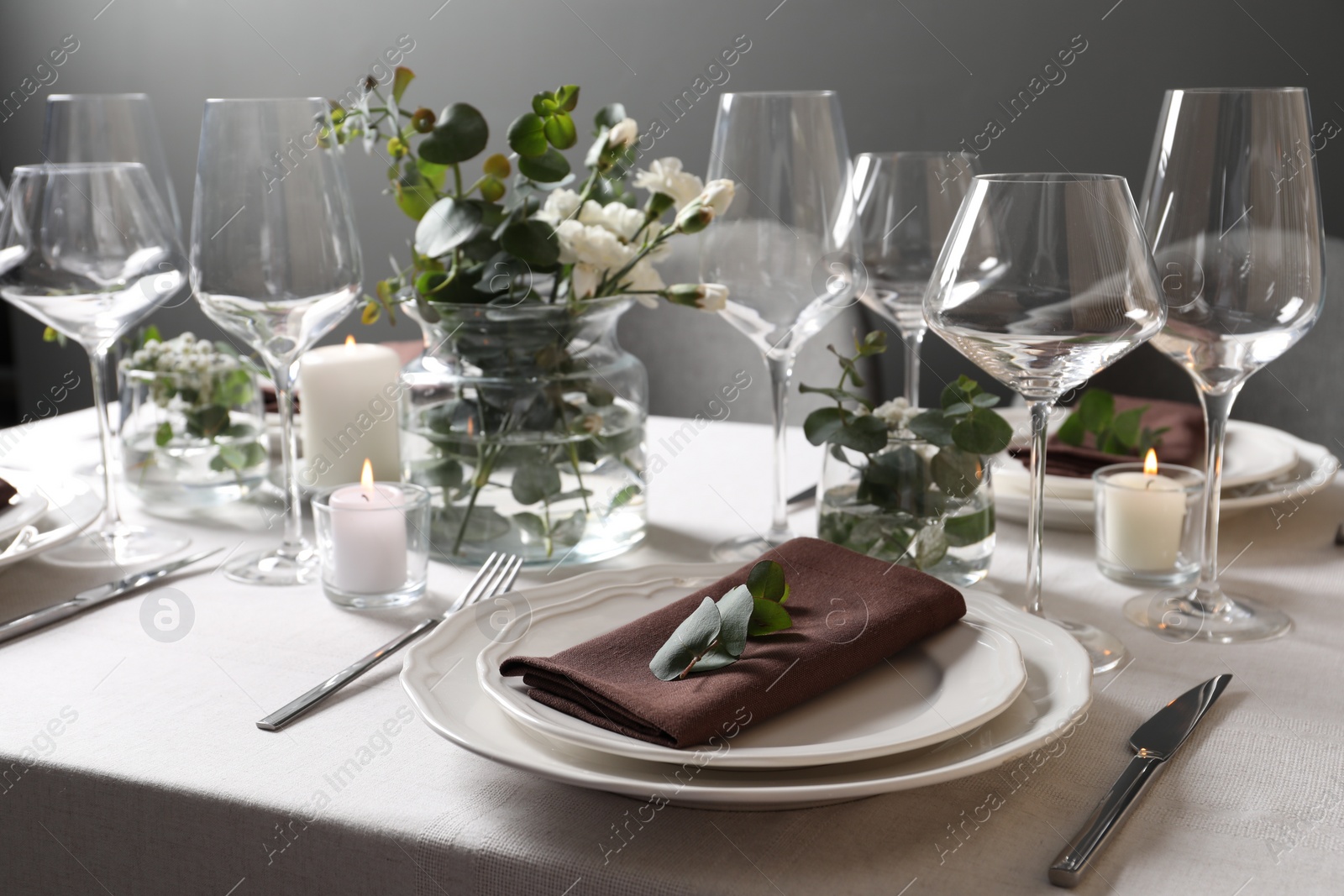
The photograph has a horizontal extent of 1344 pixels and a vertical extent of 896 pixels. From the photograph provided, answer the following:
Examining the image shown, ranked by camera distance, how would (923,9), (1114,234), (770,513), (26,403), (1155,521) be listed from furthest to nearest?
(26,403) → (923,9) → (770,513) → (1155,521) → (1114,234)

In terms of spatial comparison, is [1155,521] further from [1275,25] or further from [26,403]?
[26,403]

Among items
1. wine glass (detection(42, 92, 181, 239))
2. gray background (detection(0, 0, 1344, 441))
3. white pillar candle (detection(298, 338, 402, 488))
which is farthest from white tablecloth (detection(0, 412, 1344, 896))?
gray background (detection(0, 0, 1344, 441))

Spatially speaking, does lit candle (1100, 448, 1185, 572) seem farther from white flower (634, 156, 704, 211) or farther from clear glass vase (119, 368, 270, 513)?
clear glass vase (119, 368, 270, 513)

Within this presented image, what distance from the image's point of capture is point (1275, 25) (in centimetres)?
205

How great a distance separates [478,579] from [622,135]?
35cm

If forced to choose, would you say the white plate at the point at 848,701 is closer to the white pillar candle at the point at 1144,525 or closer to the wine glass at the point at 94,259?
the white pillar candle at the point at 1144,525

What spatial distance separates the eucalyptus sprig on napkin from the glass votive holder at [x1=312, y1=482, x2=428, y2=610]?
0.29m

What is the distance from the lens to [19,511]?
3.03 ft

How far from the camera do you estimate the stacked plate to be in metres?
1.01

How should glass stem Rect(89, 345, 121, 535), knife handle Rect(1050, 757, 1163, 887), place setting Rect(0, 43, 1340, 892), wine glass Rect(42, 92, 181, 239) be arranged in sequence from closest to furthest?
knife handle Rect(1050, 757, 1163, 887) → place setting Rect(0, 43, 1340, 892) → glass stem Rect(89, 345, 121, 535) → wine glass Rect(42, 92, 181, 239)

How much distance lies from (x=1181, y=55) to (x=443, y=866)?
82.5 inches

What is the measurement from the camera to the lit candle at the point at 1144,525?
0.90m

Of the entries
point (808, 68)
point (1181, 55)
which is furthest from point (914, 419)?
point (808, 68)

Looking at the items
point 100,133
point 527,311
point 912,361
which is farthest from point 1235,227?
point 100,133
